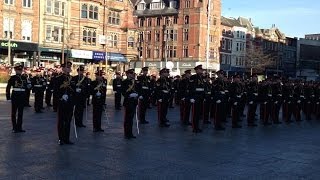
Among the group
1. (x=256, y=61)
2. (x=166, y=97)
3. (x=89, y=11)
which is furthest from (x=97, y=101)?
(x=256, y=61)

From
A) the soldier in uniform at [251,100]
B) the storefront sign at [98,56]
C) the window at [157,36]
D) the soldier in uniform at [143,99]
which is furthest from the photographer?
the window at [157,36]

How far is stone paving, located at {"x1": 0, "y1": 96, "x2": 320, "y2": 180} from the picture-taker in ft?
29.1

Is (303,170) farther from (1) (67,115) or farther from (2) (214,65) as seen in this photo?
(2) (214,65)

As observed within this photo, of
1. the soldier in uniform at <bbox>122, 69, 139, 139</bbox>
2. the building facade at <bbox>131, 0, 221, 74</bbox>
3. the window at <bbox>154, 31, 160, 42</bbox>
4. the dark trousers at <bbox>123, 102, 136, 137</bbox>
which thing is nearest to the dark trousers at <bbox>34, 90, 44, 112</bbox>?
the soldier in uniform at <bbox>122, 69, 139, 139</bbox>

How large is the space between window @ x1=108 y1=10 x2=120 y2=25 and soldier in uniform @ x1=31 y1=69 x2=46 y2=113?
40493 mm

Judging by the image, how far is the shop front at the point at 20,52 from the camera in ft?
165

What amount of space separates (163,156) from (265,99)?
9680 millimetres

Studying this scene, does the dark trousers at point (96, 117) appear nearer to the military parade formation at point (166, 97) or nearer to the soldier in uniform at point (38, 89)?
the military parade formation at point (166, 97)

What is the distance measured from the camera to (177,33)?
8269 centimetres

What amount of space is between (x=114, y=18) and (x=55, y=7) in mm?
9623

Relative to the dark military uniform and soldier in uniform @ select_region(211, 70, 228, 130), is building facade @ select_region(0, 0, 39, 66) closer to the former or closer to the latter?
the dark military uniform

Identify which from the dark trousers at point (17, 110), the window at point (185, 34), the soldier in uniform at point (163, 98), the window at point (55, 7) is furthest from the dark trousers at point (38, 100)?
the window at point (185, 34)

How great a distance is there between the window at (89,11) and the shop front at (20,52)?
8.30 metres

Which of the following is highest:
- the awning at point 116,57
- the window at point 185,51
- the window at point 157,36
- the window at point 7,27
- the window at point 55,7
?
the window at point 55,7
